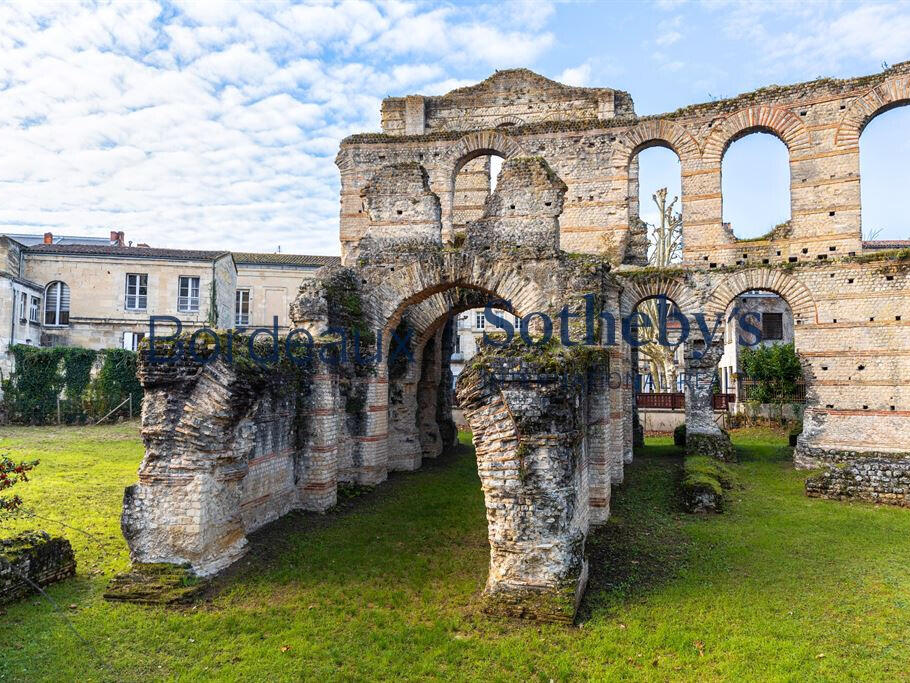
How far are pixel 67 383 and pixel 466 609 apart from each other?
20.0m

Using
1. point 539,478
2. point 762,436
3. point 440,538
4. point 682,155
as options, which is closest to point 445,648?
point 539,478

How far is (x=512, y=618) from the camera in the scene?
20.4 feet

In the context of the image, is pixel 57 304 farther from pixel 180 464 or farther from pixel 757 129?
pixel 757 129

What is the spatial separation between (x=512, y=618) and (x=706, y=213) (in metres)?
13.7

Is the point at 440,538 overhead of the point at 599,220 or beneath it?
beneath

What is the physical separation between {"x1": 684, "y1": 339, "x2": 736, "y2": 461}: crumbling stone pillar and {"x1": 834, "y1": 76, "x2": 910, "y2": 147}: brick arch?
626 centimetres

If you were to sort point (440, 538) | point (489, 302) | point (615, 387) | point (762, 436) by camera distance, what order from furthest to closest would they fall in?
1. point (762, 436)
2. point (489, 302)
3. point (615, 387)
4. point (440, 538)

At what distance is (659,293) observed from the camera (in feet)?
54.2

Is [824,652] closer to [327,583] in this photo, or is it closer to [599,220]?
[327,583]

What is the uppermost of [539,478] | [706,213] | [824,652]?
[706,213]

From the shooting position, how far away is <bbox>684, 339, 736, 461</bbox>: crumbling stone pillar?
1512 centimetres

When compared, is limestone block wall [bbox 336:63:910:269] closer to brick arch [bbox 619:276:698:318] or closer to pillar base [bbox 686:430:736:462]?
brick arch [bbox 619:276:698:318]

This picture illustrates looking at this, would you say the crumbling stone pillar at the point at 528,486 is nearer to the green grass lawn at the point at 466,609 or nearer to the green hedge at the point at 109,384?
the green grass lawn at the point at 466,609

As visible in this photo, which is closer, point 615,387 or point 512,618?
point 512,618
